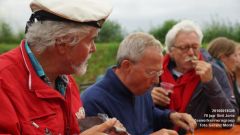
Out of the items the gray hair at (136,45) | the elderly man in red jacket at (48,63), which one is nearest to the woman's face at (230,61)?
the gray hair at (136,45)

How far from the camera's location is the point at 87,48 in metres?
1.70

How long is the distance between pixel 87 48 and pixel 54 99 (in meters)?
0.25

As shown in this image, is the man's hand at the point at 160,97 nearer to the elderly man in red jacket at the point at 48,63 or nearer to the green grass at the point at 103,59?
the elderly man in red jacket at the point at 48,63

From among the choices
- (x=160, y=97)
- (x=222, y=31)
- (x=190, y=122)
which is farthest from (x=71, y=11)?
(x=222, y=31)

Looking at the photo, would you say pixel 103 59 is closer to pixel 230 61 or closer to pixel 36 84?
pixel 230 61

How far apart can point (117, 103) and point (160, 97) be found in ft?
2.37

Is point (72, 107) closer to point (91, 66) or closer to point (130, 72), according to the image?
point (130, 72)

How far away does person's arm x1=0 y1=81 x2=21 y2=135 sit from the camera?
1.43m

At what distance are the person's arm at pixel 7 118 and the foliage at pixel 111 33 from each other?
11385 millimetres

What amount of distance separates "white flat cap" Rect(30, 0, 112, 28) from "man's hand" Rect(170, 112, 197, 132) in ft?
4.36

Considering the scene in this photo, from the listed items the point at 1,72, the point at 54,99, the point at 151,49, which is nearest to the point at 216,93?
the point at 151,49

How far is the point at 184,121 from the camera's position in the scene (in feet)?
9.31

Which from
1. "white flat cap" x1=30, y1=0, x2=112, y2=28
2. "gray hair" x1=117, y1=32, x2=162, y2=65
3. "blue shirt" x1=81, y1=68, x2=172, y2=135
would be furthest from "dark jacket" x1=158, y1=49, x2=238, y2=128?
"white flat cap" x1=30, y1=0, x2=112, y2=28

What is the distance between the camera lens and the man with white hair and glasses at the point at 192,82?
10.4ft
